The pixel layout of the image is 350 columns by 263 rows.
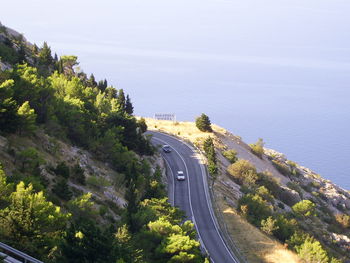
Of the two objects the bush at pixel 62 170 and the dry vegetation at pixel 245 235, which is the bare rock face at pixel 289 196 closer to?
the dry vegetation at pixel 245 235

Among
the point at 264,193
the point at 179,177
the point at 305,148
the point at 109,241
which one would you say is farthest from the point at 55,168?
the point at 305,148

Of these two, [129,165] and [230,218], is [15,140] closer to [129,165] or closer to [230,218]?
[129,165]

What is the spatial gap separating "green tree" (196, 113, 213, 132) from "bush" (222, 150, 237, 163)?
770 centimetres

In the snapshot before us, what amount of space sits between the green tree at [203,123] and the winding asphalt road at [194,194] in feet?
17.5

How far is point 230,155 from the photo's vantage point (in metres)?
65.1

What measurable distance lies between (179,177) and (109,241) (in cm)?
3509

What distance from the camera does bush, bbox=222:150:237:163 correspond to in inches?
2541

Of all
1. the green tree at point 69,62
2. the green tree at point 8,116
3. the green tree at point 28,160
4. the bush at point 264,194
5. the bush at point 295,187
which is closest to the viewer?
the green tree at point 28,160

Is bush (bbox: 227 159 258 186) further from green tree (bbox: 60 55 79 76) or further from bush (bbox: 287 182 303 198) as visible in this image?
green tree (bbox: 60 55 79 76)

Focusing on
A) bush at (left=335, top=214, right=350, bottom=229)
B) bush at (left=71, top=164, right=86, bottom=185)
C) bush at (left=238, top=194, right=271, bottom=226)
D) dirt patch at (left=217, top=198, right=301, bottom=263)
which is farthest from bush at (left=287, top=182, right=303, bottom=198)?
bush at (left=71, top=164, right=86, bottom=185)

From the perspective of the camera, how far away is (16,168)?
91.1ft

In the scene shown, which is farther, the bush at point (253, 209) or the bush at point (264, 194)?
the bush at point (264, 194)

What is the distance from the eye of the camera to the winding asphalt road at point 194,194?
3809 cm

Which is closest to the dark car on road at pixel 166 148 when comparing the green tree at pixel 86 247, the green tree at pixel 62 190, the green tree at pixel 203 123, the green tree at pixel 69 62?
the green tree at pixel 203 123
